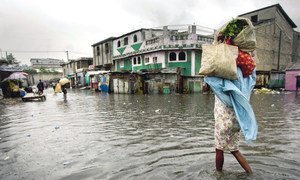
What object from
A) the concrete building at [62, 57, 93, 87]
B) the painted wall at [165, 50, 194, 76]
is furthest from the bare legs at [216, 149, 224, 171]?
the concrete building at [62, 57, 93, 87]

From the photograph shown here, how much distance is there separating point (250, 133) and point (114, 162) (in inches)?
94.6

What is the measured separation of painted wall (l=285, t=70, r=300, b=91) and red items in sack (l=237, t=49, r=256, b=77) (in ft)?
→ 87.9

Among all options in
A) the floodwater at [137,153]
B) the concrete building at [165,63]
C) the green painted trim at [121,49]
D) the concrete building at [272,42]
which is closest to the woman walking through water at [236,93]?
the floodwater at [137,153]

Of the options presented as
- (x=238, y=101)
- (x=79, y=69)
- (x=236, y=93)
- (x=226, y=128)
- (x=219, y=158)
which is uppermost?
(x=79, y=69)

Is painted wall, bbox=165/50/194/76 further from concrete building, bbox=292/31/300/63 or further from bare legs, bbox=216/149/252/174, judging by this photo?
bare legs, bbox=216/149/252/174

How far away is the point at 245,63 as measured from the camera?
2.90 m

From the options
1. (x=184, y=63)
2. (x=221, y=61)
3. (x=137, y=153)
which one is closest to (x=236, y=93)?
(x=221, y=61)

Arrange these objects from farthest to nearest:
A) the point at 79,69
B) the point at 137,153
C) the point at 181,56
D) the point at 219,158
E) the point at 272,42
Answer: the point at 79,69 < the point at 272,42 < the point at 181,56 < the point at 137,153 < the point at 219,158

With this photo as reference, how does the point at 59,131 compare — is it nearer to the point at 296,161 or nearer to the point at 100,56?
the point at 296,161

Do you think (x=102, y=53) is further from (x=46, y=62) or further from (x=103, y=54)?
(x=46, y=62)

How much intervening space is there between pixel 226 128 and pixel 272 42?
103 feet

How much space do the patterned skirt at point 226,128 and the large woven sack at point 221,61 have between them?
0.46 metres

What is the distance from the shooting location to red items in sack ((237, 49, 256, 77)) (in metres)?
2.91

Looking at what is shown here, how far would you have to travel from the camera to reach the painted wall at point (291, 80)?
2508 cm
